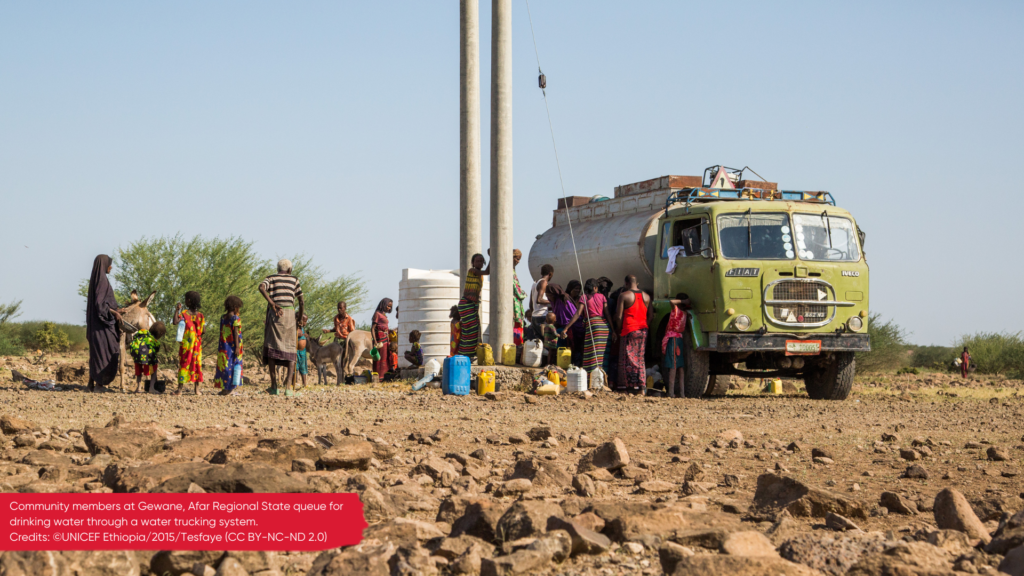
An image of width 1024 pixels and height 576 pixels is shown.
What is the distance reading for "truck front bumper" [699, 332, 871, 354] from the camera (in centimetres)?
1262

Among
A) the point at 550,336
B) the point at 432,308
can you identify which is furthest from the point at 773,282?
the point at 432,308

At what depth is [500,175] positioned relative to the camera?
50.0ft

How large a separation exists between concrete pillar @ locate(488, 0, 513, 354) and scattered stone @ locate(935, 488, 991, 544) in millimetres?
10594

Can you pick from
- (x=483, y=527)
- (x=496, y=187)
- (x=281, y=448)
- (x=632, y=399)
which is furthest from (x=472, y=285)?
(x=483, y=527)

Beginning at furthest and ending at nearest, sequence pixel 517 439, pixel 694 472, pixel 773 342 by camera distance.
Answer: pixel 773 342 < pixel 517 439 < pixel 694 472

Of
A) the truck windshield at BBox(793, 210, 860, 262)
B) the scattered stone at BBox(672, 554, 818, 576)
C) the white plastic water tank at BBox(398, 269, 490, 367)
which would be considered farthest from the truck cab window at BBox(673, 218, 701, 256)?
the scattered stone at BBox(672, 554, 818, 576)

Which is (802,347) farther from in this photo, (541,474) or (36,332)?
(36,332)

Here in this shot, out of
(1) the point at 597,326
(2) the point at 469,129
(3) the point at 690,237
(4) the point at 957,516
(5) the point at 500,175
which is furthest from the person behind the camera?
(2) the point at 469,129

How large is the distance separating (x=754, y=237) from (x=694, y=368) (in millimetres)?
1929

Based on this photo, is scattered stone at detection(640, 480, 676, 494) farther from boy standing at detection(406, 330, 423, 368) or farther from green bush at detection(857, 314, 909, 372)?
green bush at detection(857, 314, 909, 372)

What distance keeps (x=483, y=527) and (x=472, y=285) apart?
35.4 ft

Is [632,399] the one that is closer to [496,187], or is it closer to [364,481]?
[496,187]

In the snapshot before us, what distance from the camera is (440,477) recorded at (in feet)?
19.0
